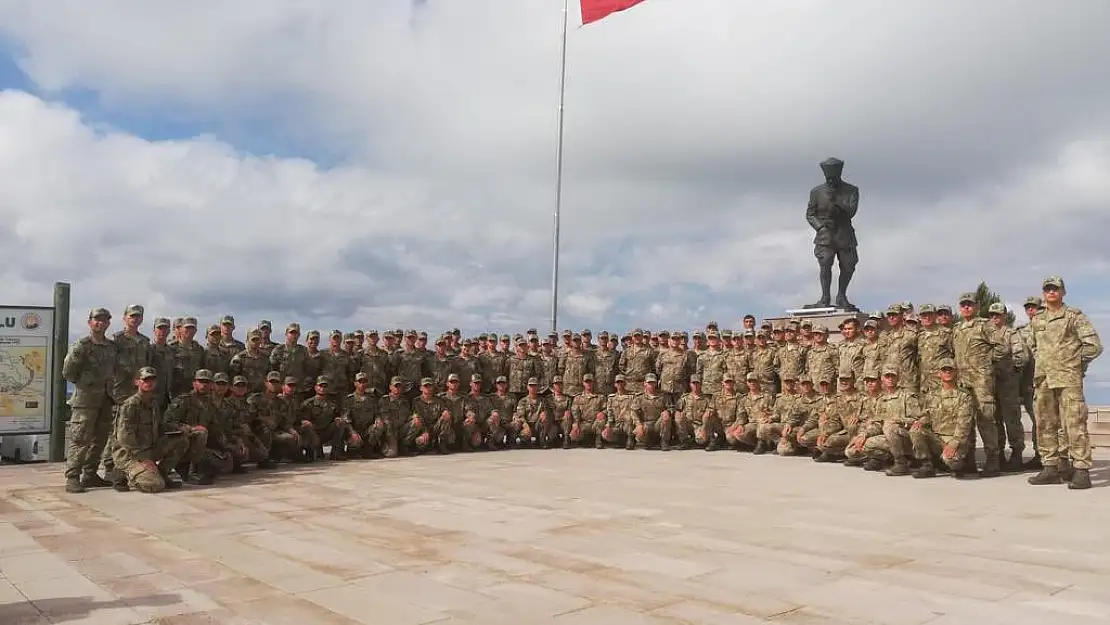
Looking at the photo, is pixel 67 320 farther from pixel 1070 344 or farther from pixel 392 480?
pixel 1070 344

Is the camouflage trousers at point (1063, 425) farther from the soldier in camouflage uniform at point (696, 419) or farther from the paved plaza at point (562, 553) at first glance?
Answer: the soldier in camouflage uniform at point (696, 419)

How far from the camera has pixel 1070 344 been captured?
8.44 meters

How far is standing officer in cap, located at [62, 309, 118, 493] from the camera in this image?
8.86m

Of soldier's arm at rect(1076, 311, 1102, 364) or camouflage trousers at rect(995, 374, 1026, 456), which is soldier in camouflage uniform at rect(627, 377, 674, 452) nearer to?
camouflage trousers at rect(995, 374, 1026, 456)

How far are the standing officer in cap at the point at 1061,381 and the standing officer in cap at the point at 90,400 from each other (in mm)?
9878

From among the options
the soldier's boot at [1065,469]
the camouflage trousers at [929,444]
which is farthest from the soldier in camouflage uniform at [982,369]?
the soldier's boot at [1065,469]

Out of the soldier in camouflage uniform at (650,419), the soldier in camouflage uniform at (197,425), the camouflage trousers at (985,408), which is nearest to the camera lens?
the soldier in camouflage uniform at (197,425)

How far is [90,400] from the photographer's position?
9000mm

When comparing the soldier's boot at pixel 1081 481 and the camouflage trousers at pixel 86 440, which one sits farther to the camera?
the camouflage trousers at pixel 86 440

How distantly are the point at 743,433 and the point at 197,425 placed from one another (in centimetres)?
757

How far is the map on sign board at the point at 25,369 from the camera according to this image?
11.2m

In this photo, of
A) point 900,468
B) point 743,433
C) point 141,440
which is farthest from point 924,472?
point 141,440

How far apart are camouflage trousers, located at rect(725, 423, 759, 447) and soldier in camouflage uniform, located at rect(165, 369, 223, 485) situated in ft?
23.7

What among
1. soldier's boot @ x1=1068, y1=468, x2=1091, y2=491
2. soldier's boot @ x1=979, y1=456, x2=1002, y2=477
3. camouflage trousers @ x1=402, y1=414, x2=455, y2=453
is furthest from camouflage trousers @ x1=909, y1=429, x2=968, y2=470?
camouflage trousers @ x1=402, y1=414, x2=455, y2=453
